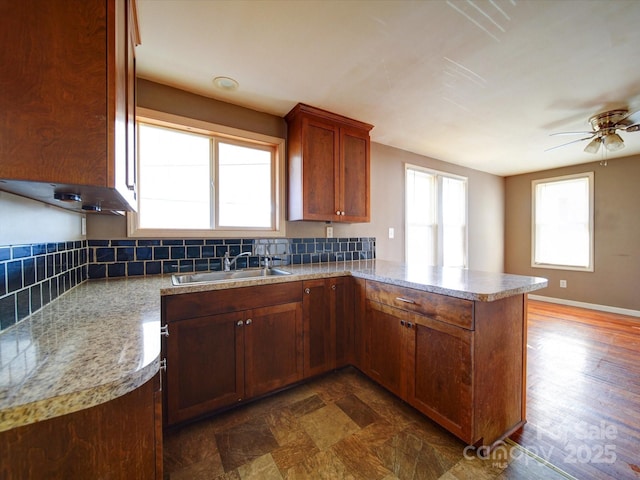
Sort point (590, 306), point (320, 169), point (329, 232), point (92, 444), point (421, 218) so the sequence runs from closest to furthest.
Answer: point (92, 444) < point (320, 169) < point (329, 232) < point (421, 218) < point (590, 306)

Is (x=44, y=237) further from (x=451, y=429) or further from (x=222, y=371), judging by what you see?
(x=451, y=429)

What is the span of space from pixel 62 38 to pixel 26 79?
0.46 ft

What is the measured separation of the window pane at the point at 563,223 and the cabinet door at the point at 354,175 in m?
3.81

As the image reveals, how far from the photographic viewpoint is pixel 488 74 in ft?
5.96

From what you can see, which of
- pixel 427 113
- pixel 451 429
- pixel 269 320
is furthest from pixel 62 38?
pixel 427 113

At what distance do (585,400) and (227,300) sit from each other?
8.24 ft

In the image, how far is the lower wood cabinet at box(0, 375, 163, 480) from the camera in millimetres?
557

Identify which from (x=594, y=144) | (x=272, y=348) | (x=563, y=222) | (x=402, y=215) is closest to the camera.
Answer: (x=272, y=348)

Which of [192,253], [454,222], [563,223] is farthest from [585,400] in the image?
[563,223]

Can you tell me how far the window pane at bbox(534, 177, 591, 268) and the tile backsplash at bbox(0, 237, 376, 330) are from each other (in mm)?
3543

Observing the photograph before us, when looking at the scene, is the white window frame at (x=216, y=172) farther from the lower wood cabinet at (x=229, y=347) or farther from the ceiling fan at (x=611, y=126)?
the ceiling fan at (x=611, y=126)

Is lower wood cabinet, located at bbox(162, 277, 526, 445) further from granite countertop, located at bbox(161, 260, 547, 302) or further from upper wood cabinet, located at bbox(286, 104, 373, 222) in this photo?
upper wood cabinet, located at bbox(286, 104, 373, 222)

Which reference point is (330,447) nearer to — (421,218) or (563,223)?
(421,218)

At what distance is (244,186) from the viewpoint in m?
2.35
